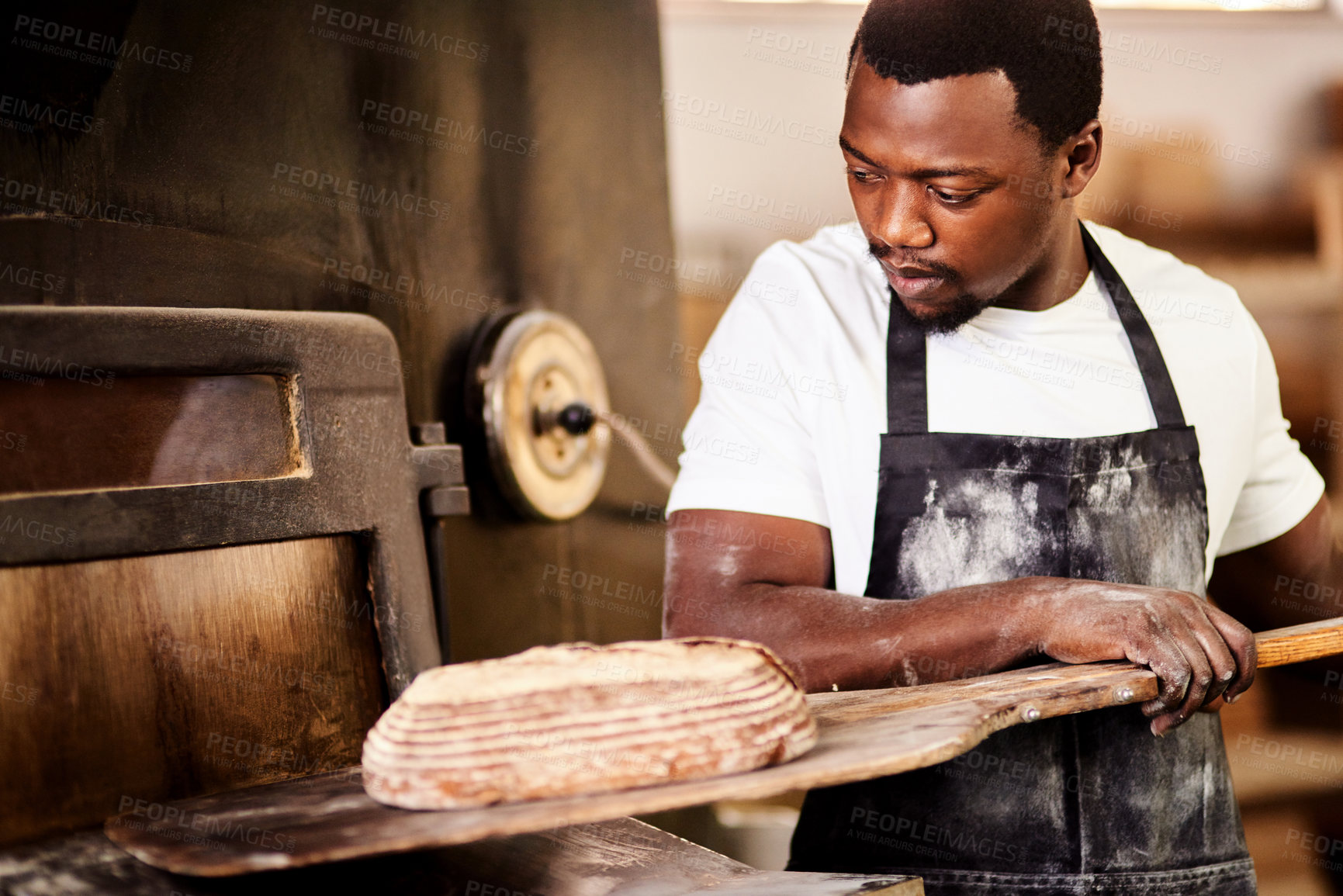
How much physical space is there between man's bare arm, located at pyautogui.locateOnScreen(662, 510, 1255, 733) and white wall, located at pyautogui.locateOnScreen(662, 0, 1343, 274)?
2.45 m

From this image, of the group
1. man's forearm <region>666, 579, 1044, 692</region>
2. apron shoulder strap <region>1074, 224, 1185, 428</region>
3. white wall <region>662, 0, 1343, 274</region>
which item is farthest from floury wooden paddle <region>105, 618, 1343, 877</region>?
white wall <region>662, 0, 1343, 274</region>

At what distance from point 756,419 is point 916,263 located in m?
0.28

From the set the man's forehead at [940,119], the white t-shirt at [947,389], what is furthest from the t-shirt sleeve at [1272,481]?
the man's forehead at [940,119]

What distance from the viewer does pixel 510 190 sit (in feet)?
6.20

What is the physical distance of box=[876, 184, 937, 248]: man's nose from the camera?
1.37 meters

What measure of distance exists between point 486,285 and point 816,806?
3.09 ft

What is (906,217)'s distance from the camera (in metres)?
1.37

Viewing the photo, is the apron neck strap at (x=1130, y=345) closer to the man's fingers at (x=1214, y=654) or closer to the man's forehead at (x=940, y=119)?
the man's forehead at (x=940, y=119)

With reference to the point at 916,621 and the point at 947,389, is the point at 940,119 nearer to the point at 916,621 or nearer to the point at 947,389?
the point at 947,389

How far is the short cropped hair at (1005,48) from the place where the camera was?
4.46 feet

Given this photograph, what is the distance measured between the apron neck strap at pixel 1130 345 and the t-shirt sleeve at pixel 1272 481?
20 centimetres

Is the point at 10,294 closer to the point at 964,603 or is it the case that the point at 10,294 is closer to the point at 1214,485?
the point at 964,603

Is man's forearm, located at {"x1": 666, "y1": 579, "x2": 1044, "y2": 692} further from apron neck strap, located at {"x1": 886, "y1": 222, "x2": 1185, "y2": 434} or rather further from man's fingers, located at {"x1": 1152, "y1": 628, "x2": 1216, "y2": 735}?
apron neck strap, located at {"x1": 886, "y1": 222, "x2": 1185, "y2": 434}

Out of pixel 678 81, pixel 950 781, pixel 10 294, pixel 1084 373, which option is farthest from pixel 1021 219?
pixel 678 81
